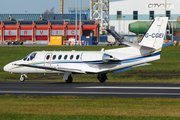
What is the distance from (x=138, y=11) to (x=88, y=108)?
371ft

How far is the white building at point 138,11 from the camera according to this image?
123 m

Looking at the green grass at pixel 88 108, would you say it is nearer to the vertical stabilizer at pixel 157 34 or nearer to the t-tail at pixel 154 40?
the t-tail at pixel 154 40

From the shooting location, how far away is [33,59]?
30.4m

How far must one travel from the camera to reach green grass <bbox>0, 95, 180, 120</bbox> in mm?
13867

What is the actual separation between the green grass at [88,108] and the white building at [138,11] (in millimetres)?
107885

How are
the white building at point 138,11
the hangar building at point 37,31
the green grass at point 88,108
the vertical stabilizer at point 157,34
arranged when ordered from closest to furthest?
the green grass at point 88,108, the vertical stabilizer at point 157,34, the hangar building at point 37,31, the white building at point 138,11

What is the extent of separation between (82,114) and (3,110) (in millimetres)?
3490

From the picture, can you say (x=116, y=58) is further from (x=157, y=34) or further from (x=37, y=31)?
(x=37, y=31)

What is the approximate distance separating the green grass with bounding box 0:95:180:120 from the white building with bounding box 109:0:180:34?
107885mm

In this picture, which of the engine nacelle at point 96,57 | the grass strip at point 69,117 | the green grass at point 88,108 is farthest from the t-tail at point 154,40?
the grass strip at point 69,117

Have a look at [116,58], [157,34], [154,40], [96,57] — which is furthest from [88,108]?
[157,34]

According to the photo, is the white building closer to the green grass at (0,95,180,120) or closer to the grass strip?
the green grass at (0,95,180,120)

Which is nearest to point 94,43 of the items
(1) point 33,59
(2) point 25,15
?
(2) point 25,15

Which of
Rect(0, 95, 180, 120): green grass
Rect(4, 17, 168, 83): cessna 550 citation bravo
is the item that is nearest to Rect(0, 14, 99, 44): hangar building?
Rect(4, 17, 168, 83): cessna 550 citation bravo
